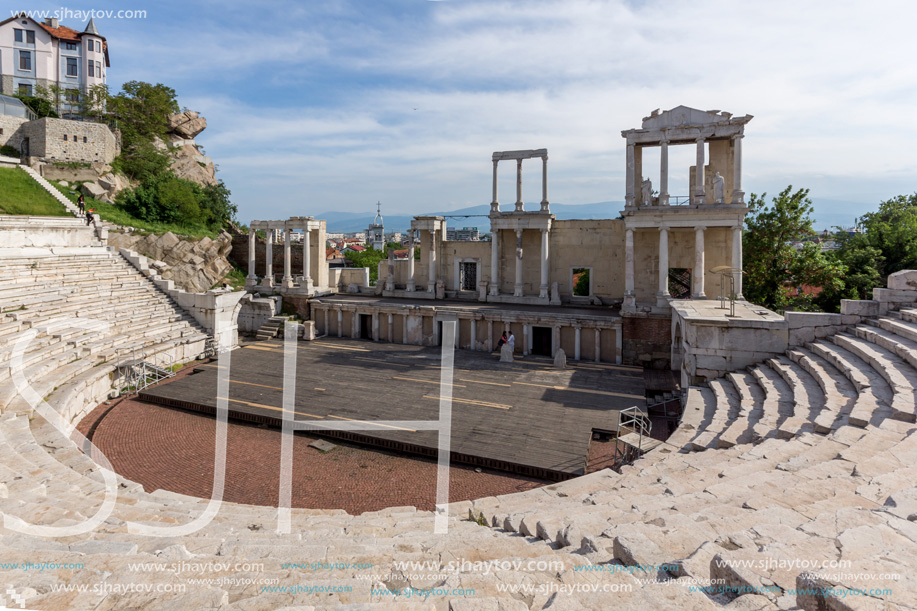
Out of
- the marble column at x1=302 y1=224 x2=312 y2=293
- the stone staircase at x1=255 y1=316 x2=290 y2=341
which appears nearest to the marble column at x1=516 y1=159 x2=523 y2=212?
the marble column at x1=302 y1=224 x2=312 y2=293

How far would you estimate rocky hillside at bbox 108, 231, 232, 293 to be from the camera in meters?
30.3

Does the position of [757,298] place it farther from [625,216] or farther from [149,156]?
[149,156]

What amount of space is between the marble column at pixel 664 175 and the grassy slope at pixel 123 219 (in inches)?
1139

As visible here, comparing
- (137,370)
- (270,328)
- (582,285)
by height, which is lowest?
(137,370)

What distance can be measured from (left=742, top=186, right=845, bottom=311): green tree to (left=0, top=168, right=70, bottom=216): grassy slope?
39.1 meters

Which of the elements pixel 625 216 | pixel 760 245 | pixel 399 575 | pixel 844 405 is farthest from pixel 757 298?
pixel 399 575

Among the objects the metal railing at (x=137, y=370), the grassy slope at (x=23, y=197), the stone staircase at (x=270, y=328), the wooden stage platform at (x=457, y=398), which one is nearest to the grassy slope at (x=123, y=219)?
the grassy slope at (x=23, y=197)

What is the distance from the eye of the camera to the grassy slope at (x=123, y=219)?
31.4 metres

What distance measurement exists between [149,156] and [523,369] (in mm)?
35035

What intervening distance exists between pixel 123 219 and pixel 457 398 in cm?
2811

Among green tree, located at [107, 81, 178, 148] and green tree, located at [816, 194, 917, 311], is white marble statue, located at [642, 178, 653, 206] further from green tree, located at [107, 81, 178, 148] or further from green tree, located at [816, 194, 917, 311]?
green tree, located at [107, 81, 178, 148]

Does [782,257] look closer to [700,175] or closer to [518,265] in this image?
[700,175]

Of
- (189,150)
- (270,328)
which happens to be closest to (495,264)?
(270,328)

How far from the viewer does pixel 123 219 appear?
105 ft
